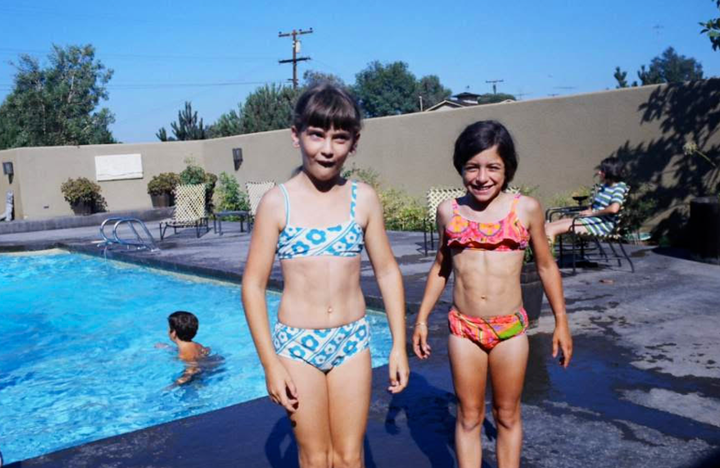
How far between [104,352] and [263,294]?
20.9 ft

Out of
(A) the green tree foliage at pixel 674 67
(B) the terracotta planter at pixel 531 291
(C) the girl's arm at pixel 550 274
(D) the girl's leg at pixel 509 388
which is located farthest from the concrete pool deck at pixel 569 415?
(A) the green tree foliage at pixel 674 67

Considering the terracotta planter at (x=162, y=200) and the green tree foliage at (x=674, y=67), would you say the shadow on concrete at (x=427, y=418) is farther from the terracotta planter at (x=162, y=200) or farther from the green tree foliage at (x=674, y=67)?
the green tree foliage at (x=674, y=67)

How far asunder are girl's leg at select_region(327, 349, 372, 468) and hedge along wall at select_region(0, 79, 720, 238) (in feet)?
27.6

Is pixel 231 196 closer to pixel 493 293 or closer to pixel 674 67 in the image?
pixel 493 293

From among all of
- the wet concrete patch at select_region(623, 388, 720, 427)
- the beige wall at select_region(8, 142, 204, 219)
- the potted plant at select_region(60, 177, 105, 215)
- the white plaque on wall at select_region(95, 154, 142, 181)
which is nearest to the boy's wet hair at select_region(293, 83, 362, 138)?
the wet concrete patch at select_region(623, 388, 720, 427)

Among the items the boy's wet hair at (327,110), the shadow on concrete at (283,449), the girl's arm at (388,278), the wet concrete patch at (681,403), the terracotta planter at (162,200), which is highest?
the boy's wet hair at (327,110)

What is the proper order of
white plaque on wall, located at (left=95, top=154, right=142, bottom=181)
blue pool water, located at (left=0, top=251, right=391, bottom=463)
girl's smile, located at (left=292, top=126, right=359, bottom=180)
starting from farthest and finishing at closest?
white plaque on wall, located at (left=95, top=154, right=142, bottom=181) < blue pool water, located at (left=0, top=251, right=391, bottom=463) < girl's smile, located at (left=292, top=126, right=359, bottom=180)

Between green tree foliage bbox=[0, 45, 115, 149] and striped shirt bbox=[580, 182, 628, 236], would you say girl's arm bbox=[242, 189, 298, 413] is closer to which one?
striped shirt bbox=[580, 182, 628, 236]

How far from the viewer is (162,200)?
20.0 m

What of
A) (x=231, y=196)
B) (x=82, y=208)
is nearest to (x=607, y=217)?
(x=231, y=196)

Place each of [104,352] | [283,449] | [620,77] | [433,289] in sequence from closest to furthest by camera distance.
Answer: [433,289]
[283,449]
[104,352]
[620,77]

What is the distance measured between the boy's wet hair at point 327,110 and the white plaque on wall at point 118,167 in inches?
746

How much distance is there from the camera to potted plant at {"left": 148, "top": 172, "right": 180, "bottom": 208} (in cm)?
1994

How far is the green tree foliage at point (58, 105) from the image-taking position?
1544 inches
